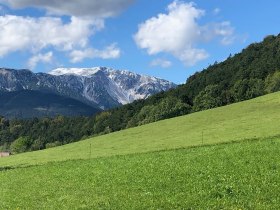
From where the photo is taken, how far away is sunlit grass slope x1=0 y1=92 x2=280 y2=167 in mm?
65312

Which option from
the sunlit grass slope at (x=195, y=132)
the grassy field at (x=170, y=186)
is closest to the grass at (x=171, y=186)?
the grassy field at (x=170, y=186)

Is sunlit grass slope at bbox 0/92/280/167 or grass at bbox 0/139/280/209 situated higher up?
sunlit grass slope at bbox 0/92/280/167

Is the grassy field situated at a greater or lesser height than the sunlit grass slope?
lesser

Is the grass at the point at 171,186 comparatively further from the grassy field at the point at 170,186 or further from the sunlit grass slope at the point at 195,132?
the sunlit grass slope at the point at 195,132

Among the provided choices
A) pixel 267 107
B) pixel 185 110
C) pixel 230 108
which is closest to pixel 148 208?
pixel 267 107

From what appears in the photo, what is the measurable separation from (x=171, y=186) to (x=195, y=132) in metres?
50.3

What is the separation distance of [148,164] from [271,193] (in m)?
21.2

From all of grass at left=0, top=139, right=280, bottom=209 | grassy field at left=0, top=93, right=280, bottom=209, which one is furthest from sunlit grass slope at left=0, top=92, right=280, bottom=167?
grass at left=0, top=139, right=280, bottom=209

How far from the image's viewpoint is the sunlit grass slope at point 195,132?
65.3 metres

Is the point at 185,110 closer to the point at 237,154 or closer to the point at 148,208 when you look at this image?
the point at 237,154

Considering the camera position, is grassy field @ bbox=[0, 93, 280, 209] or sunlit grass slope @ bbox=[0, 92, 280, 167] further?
sunlit grass slope @ bbox=[0, 92, 280, 167]

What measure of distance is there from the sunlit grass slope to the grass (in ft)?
73.6

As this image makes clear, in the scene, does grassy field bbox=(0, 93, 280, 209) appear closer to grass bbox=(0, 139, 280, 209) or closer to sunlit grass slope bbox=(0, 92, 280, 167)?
grass bbox=(0, 139, 280, 209)

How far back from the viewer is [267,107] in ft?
291
